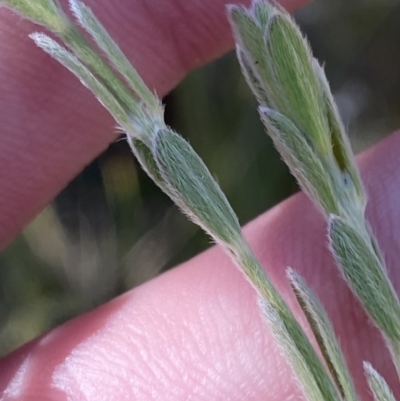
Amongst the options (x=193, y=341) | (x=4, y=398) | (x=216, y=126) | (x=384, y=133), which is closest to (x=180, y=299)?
(x=193, y=341)

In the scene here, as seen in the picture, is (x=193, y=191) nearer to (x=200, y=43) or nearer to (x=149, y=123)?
(x=149, y=123)

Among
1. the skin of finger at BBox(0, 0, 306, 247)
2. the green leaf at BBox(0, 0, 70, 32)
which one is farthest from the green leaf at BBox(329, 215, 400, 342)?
the skin of finger at BBox(0, 0, 306, 247)

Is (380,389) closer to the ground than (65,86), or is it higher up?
closer to the ground

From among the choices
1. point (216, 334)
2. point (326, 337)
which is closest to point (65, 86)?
point (216, 334)

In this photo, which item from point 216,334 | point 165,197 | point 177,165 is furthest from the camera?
point 165,197

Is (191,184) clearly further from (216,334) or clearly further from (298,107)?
(216,334)

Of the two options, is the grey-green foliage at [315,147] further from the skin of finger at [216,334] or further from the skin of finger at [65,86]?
the skin of finger at [65,86]

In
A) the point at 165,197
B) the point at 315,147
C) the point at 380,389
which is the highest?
the point at 315,147
